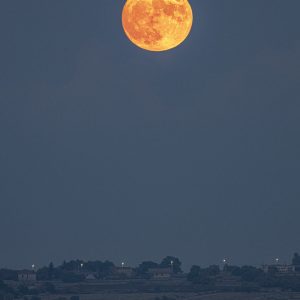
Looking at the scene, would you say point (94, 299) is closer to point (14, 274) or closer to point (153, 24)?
point (14, 274)

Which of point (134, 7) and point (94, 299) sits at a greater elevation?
point (134, 7)

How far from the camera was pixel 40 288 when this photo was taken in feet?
546

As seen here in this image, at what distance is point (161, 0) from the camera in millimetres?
74438

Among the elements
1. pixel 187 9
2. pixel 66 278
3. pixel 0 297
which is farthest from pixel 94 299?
pixel 187 9

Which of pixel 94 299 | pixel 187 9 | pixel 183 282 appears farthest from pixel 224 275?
pixel 187 9

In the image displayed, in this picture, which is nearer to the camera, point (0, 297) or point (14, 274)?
point (0, 297)

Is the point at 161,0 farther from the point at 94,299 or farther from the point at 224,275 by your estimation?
the point at 224,275

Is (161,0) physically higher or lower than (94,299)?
higher

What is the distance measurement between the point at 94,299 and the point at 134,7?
76.5 metres

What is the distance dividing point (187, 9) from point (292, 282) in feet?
314

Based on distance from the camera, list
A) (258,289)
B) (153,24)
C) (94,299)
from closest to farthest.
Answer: (153,24), (94,299), (258,289)

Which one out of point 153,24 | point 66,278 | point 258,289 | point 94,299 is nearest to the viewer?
point 153,24

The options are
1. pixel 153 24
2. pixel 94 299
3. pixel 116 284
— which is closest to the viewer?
pixel 153 24

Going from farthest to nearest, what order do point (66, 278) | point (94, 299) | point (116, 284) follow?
point (66, 278), point (116, 284), point (94, 299)
